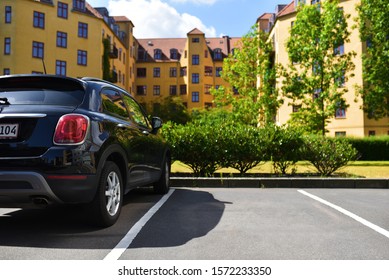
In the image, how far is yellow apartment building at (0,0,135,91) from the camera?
112ft

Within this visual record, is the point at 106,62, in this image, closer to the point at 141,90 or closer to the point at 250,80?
the point at 250,80

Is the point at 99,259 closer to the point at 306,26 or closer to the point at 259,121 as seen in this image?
the point at 306,26

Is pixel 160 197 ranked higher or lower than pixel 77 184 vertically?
lower

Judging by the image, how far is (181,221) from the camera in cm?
502

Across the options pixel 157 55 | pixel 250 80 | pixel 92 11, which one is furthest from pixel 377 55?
pixel 157 55

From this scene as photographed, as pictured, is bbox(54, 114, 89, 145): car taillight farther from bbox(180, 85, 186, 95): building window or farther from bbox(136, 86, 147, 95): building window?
bbox(136, 86, 147, 95): building window

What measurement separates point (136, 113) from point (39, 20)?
112ft

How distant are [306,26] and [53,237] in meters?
22.9

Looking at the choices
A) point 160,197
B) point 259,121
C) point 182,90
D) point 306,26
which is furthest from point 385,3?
point 182,90

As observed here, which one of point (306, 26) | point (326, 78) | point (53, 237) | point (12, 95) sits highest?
point (306, 26)

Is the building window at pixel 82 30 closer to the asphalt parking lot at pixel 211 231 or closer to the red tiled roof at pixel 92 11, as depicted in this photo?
the red tiled roof at pixel 92 11

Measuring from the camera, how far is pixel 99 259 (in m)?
3.33

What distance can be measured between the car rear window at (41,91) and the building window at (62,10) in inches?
1426

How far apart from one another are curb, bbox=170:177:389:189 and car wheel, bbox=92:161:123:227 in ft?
14.6
